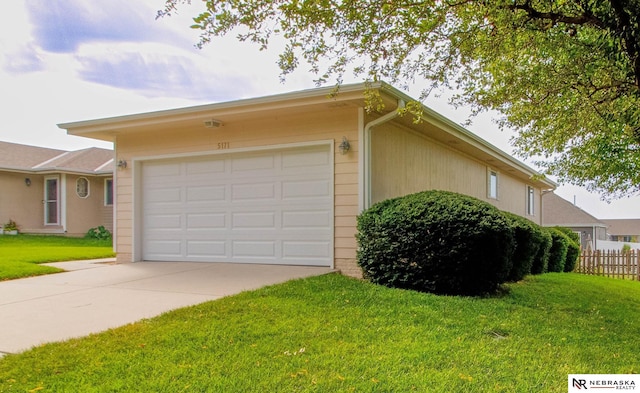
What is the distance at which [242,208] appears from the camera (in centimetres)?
830

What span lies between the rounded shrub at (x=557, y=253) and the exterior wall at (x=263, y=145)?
692 centimetres

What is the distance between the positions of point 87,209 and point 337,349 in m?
17.9

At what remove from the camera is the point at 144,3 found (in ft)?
17.0

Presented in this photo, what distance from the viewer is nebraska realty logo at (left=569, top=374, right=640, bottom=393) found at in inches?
123

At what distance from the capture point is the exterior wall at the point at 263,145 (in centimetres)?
721

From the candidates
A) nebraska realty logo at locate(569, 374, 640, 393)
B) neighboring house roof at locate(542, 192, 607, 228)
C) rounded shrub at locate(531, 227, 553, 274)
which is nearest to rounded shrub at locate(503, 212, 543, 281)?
rounded shrub at locate(531, 227, 553, 274)

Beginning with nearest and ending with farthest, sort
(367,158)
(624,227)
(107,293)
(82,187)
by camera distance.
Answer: (107,293)
(367,158)
(82,187)
(624,227)

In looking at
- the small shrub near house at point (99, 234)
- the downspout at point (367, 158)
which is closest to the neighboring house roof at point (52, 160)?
the small shrub near house at point (99, 234)

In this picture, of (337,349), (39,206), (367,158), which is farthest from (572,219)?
(337,349)

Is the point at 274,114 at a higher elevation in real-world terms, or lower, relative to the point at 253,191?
higher

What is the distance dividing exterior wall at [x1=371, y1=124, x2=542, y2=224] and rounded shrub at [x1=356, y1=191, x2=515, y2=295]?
1.25 m

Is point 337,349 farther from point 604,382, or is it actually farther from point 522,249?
point 522,249

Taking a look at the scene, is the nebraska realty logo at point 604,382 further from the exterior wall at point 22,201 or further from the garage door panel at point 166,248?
the exterior wall at point 22,201

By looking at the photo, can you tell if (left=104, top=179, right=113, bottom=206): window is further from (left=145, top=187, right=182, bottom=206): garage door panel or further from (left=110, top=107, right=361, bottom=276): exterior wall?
(left=145, top=187, right=182, bottom=206): garage door panel
